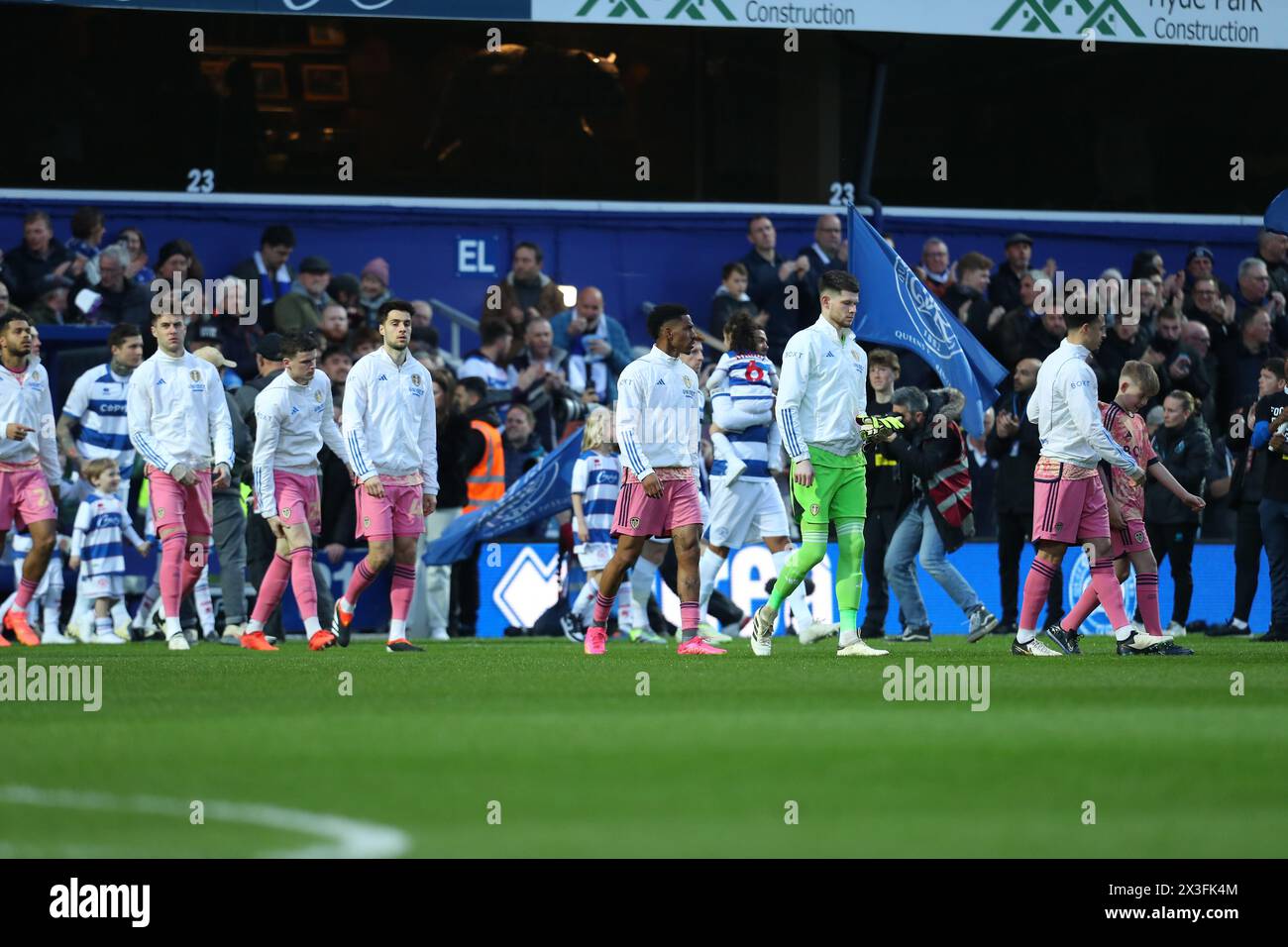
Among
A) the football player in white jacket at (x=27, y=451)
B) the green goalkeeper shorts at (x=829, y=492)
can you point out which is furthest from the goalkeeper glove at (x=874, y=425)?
the football player in white jacket at (x=27, y=451)

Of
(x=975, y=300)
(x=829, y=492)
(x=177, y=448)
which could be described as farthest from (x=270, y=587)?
(x=975, y=300)

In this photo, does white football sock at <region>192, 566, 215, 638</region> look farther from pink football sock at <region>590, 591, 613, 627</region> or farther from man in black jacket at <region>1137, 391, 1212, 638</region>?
man in black jacket at <region>1137, 391, 1212, 638</region>

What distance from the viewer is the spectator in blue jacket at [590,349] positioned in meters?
21.3

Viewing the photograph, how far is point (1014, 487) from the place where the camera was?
19.0 metres

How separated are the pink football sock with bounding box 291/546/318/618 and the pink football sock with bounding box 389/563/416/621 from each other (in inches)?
22.7

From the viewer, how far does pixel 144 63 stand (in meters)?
23.0

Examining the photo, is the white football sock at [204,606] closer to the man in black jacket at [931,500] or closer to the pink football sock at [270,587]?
the pink football sock at [270,587]

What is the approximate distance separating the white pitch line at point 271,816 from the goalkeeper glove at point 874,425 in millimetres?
7525

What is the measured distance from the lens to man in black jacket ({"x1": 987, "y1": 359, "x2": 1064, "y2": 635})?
19.0 m

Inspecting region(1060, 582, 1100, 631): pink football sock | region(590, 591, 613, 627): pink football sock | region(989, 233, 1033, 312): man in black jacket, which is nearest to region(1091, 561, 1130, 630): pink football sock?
region(1060, 582, 1100, 631): pink football sock

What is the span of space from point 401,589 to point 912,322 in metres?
5.02

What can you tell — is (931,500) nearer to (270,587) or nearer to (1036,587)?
(1036,587)

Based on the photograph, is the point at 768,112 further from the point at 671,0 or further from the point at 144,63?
the point at 144,63
